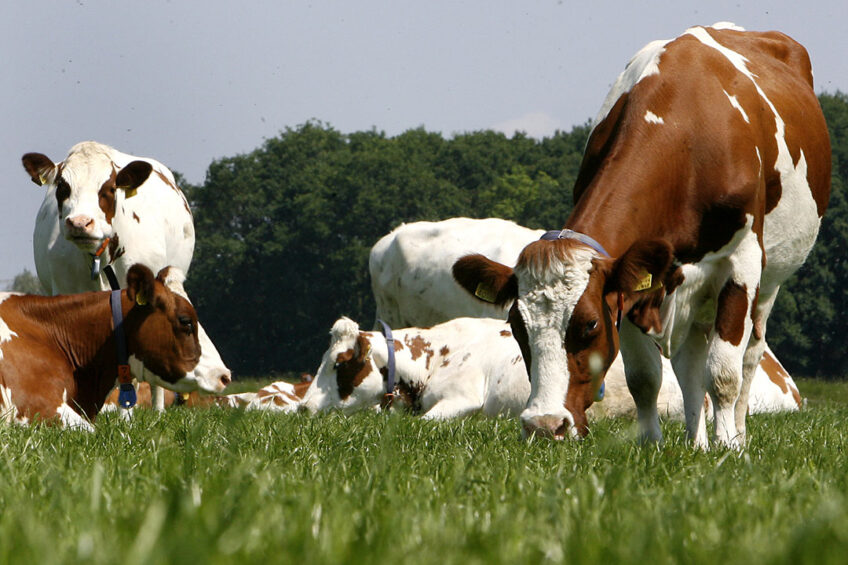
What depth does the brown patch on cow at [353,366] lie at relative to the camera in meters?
10.9

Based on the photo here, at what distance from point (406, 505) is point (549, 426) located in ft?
7.40

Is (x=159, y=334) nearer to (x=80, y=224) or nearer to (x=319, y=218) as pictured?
(x=80, y=224)

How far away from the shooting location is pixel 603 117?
642 centimetres

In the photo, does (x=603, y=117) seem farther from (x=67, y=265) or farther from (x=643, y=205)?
(x=67, y=265)

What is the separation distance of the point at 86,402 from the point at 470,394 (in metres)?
4.28

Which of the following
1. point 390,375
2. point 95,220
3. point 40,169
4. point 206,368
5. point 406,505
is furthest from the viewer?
point 390,375

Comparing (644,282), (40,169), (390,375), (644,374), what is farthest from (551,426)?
(40,169)

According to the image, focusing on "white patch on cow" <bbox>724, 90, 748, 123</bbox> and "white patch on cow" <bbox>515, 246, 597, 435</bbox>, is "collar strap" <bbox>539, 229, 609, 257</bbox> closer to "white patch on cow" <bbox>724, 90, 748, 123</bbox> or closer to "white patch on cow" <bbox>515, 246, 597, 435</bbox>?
"white patch on cow" <bbox>515, 246, 597, 435</bbox>

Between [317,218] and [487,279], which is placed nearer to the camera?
[487,279]

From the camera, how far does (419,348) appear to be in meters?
11.0

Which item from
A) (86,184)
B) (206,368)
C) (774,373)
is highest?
(86,184)

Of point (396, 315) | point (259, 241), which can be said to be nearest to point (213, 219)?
point (259, 241)

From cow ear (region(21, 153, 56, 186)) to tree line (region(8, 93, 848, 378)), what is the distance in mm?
45224

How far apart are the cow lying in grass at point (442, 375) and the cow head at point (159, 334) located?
10.4 feet
